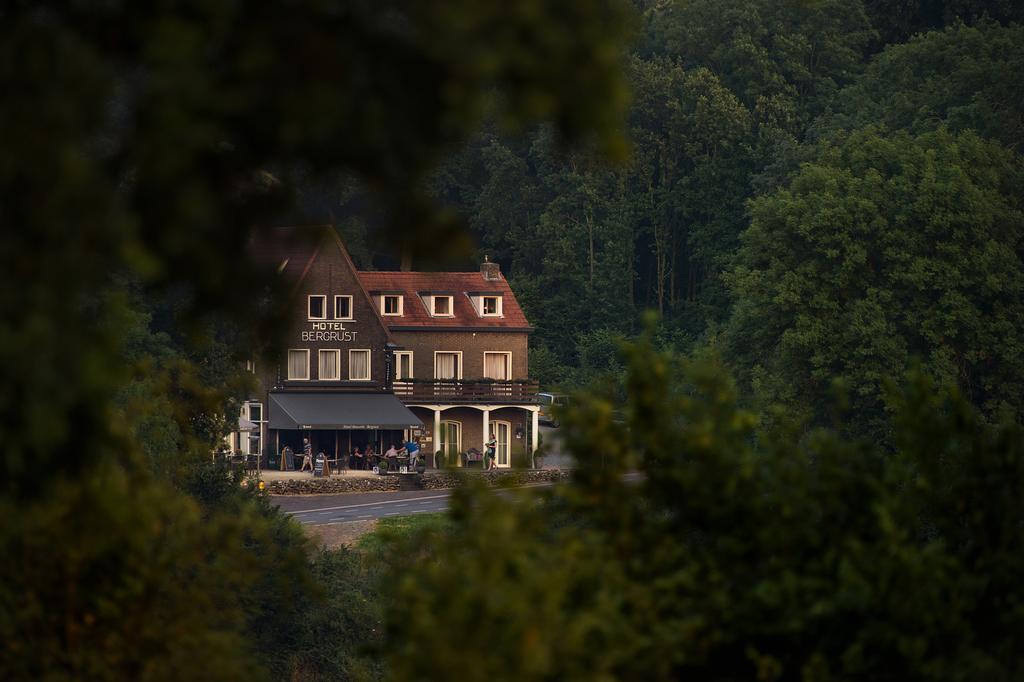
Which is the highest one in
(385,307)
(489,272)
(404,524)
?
(489,272)

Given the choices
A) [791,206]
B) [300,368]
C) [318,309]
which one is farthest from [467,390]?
[791,206]

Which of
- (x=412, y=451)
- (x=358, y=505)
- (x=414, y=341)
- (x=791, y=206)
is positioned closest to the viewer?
(x=791, y=206)

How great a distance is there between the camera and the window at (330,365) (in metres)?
75.7

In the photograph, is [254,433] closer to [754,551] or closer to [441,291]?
[441,291]

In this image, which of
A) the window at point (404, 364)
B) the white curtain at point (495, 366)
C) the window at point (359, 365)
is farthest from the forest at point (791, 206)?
the window at point (359, 365)

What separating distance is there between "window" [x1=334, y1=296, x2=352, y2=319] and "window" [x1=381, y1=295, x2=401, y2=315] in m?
3.18

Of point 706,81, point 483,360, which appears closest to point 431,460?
point 483,360

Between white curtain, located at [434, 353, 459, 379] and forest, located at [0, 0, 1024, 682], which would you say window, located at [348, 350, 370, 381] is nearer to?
white curtain, located at [434, 353, 459, 379]

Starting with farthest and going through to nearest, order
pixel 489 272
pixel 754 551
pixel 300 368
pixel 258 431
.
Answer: pixel 489 272 < pixel 300 368 < pixel 258 431 < pixel 754 551

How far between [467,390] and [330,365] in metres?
6.46

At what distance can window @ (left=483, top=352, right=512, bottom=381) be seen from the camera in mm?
79375

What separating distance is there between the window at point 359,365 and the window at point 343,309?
5.39 feet

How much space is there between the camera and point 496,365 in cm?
7956

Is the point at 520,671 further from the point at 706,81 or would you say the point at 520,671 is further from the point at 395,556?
the point at 706,81
